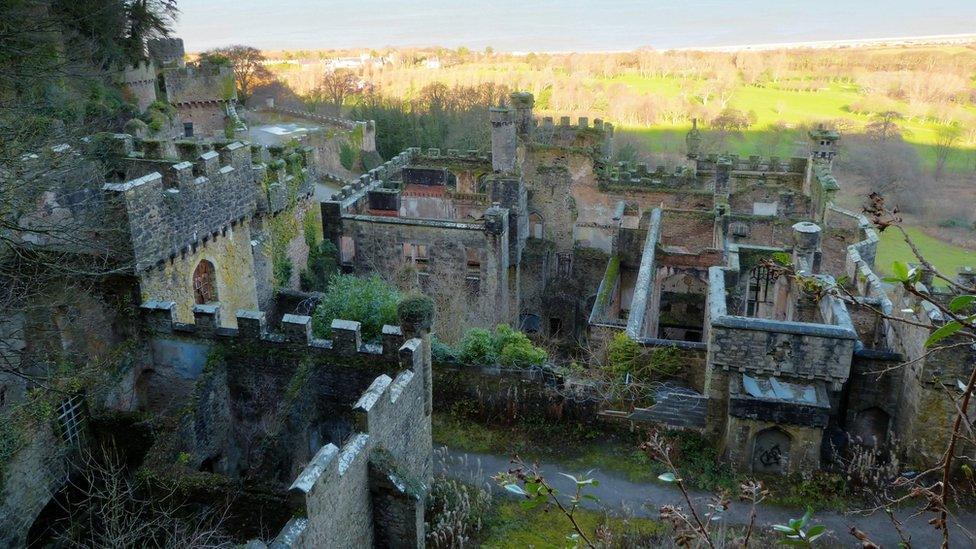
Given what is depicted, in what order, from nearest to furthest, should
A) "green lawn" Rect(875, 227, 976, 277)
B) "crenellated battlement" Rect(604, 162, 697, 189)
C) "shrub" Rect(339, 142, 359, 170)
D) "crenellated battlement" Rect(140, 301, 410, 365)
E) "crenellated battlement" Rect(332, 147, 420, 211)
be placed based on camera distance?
"crenellated battlement" Rect(140, 301, 410, 365) → "crenellated battlement" Rect(332, 147, 420, 211) → "crenellated battlement" Rect(604, 162, 697, 189) → "green lawn" Rect(875, 227, 976, 277) → "shrub" Rect(339, 142, 359, 170)

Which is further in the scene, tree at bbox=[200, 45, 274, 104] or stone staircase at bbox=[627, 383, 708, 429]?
tree at bbox=[200, 45, 274, 104]

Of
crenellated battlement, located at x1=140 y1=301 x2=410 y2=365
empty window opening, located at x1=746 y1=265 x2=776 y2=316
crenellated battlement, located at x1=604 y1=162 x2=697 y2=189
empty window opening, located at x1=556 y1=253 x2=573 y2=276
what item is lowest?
empty window opening, located at x1=556 y1=253 x2=573 y2=276

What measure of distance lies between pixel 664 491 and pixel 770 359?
10.2 ft

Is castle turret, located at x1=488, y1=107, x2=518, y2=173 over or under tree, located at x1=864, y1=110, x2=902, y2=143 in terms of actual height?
over

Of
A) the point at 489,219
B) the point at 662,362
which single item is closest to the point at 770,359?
the point at 662,362

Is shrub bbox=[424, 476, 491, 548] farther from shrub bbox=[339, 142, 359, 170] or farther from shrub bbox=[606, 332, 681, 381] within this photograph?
shrub bbox=[339, 142, 359, 170]

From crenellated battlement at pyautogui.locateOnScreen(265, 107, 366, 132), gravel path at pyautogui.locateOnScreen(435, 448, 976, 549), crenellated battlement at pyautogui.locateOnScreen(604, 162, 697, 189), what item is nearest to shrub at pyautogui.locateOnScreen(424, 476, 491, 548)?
gravel path at pyautogui.locateOnScreen(435, 448, 976, 549)

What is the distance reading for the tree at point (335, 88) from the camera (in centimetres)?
5844

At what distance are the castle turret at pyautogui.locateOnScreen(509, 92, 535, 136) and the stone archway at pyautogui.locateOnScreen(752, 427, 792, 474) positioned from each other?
1992 cm

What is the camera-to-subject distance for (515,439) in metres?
14.5

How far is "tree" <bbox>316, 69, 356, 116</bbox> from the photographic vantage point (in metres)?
58.4

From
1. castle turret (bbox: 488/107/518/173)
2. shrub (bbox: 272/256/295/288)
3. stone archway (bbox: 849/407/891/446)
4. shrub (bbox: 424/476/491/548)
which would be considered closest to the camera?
shrub (bbox: 424/476/491/548)

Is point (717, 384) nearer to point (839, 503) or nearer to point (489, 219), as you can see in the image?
point (839, 503)

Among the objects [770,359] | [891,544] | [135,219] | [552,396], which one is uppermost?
[135,219]
